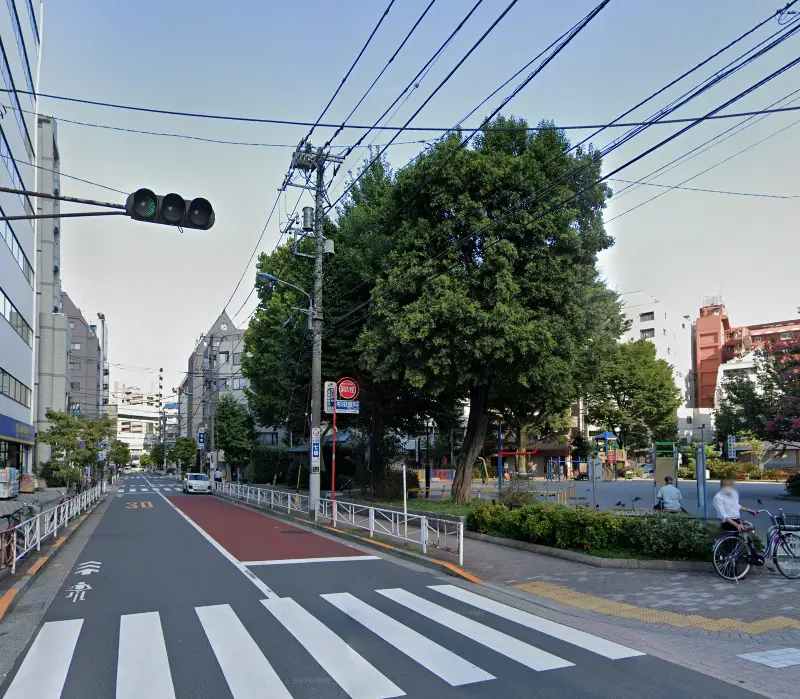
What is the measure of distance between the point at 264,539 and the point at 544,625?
35.8ft

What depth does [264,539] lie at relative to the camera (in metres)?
17.4

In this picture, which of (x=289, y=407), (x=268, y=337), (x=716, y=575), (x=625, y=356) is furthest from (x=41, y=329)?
(x=716, y=575)

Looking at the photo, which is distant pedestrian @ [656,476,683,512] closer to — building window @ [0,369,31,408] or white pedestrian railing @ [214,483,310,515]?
white pedestrian railing @ [214,483,310,515]

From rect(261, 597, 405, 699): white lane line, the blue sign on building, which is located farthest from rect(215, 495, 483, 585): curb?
the blue sign on building

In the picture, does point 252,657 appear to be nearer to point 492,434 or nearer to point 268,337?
point 268,337

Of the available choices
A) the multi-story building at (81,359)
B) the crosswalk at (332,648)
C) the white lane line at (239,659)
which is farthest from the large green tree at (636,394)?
the multi-story building at (81,359)

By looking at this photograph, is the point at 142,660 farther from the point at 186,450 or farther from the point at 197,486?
the point at 186,450

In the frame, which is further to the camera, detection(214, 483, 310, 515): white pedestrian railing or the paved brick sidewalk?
detection(214, 483, 310, 515): white pedestrian railing

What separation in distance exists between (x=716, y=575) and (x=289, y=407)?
2366 cm

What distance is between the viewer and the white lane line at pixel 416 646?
6.05 metres

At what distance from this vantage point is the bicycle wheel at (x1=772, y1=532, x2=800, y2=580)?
10.5 m

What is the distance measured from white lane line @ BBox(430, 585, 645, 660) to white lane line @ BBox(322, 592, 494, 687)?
1.47 m

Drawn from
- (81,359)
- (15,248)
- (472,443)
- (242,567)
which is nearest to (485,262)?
(472,443)

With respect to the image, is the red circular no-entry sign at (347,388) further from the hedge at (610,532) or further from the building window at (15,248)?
the building window at (15,248)
